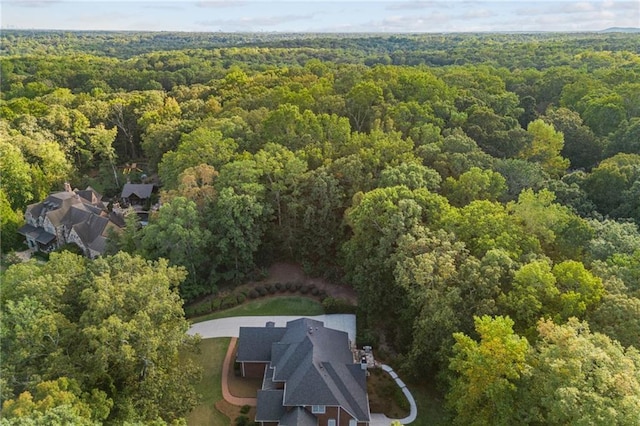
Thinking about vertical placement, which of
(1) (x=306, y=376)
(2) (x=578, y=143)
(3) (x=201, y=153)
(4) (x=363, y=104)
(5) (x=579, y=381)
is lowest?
(1) (x=306, y=376)

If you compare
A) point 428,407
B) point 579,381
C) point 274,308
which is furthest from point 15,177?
point 579,381

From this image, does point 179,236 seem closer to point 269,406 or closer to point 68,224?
point 269,406

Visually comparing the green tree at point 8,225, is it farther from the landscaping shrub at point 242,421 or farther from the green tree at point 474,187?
the green tree at point 474,187

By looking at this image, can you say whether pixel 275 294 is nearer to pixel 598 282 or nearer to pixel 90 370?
pixel 90 370

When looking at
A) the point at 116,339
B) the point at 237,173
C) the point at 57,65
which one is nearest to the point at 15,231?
the point at 237,173

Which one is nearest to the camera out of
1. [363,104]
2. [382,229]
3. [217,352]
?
[382,229]

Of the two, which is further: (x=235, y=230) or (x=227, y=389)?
(x=235, y=230)

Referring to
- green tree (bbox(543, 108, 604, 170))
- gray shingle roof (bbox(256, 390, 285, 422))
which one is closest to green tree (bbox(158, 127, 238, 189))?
gray shingle roof (bbox(256, 390, 285, 422))

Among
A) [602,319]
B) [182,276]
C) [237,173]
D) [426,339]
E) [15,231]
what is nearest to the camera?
[602,319]

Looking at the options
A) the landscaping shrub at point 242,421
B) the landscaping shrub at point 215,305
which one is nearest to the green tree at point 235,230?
the landscaping shrub at point 215,305
